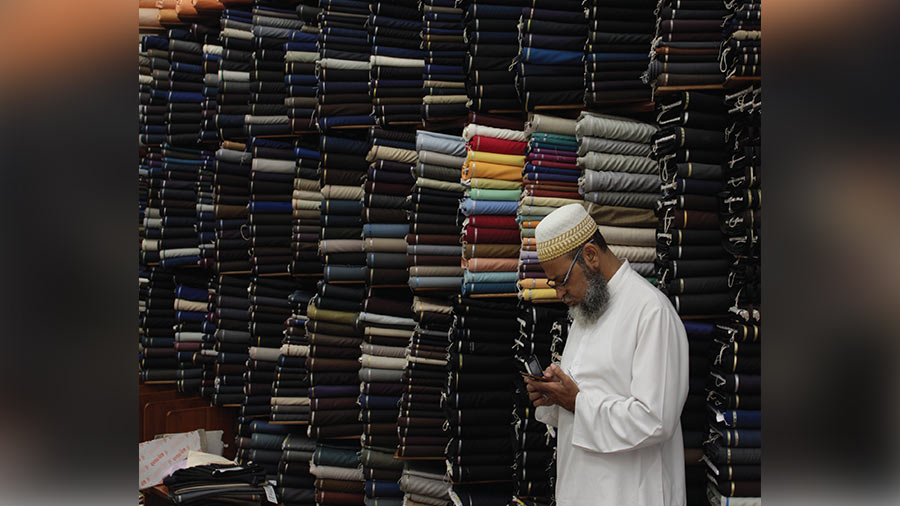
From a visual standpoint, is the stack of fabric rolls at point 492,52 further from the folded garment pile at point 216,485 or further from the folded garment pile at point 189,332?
the folded garment pile at point 189,332

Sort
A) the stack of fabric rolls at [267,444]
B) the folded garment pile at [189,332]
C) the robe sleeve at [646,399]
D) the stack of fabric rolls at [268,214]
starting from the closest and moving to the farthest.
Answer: the robe sleeve at [646,399] → the stack of fabric rolls at [268,214] → the stack of fabric rolls at [267,444] → the folded garment pile at [189,332]

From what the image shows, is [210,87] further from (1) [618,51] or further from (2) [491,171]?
(1) [618,51]

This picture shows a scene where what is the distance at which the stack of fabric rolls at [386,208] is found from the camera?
4.29 m

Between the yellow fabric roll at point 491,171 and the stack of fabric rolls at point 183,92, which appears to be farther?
the stack of fabric rolls at point 183,92

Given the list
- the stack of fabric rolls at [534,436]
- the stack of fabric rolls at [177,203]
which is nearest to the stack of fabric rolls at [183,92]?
the stack of fabric rolls at [177,203]

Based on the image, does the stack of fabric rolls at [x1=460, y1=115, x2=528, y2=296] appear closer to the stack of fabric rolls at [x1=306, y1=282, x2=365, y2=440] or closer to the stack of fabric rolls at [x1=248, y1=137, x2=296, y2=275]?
the stack of fabric rolls at [x1=306, y1=282, x2=365, y2=440]

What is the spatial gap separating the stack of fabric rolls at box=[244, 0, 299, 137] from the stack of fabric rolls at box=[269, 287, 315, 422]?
122 cm

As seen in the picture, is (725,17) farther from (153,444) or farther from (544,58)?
(153,444)

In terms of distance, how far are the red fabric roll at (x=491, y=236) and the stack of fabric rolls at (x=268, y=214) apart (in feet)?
5.52

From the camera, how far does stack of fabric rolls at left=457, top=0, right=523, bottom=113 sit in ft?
12.2

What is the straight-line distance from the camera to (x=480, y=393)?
12.2ft

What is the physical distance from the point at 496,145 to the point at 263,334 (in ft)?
7.35

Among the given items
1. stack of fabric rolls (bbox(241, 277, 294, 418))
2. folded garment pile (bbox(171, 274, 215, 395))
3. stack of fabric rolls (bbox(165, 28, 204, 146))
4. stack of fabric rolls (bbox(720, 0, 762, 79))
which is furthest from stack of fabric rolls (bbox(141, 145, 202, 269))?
stack of fabric rolls (bbox(720, 0, 762, 79))

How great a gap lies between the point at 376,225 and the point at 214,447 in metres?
2.27
